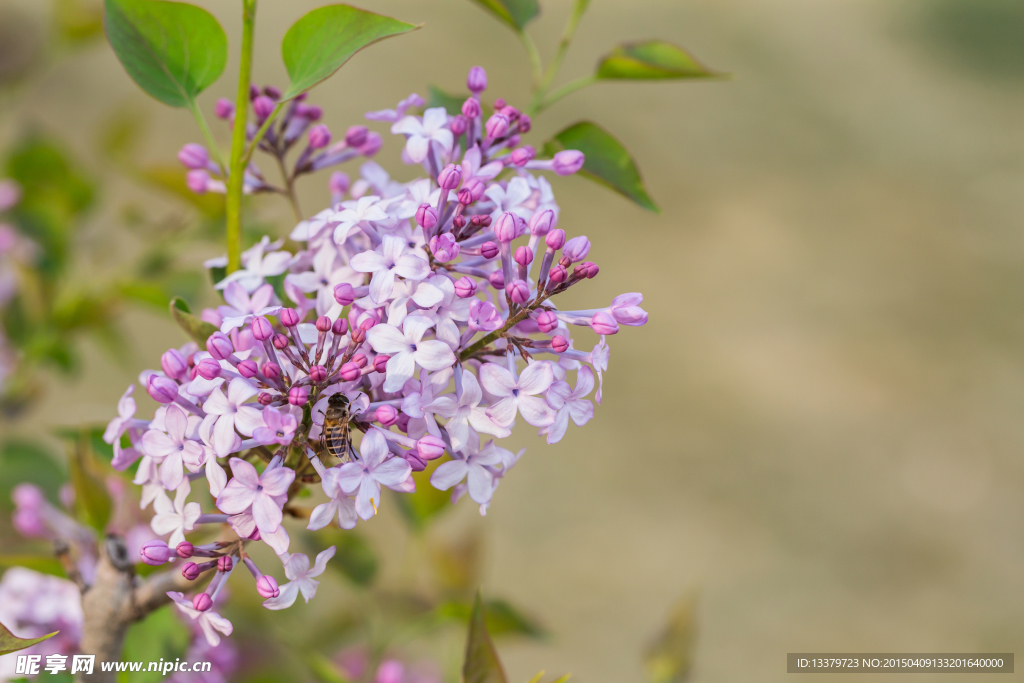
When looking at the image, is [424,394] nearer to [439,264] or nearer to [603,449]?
[439,264]

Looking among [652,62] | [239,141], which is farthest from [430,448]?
[652,62]

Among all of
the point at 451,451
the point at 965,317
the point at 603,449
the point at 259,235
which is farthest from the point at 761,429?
the point at 451,451

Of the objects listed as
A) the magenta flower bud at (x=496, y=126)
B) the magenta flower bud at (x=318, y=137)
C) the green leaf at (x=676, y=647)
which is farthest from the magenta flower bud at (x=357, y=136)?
the green leaf at (x=676, y=647)

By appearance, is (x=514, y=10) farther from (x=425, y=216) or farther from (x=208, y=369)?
(x=208, y=369)

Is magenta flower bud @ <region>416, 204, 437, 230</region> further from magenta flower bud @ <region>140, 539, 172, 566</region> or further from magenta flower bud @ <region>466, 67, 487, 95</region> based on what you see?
magenta flower bud @ <region>140, 539, 172, 566</region>

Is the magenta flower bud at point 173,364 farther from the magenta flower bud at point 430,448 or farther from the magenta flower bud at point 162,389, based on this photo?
the magenta flower bud at point 430,448

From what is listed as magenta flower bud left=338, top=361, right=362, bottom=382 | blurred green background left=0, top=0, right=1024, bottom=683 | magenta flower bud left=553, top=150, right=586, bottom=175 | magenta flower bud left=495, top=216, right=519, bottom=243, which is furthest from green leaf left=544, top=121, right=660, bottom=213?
blurred green background left=0, top=0, right=1024, bottom=683
